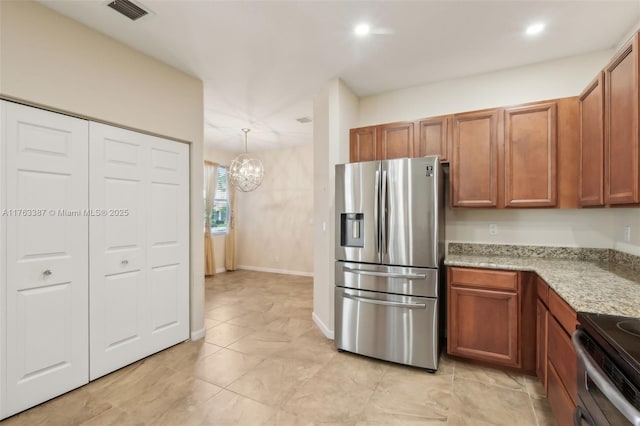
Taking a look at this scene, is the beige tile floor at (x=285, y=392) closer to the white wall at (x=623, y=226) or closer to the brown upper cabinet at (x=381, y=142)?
the white wall at (x=623, y=226)

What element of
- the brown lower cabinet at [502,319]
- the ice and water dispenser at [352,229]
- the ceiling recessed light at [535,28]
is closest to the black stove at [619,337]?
the brown lower cabinet at [502,319]

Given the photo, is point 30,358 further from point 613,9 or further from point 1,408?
point 613,9

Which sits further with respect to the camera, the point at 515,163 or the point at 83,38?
the point at 515,163

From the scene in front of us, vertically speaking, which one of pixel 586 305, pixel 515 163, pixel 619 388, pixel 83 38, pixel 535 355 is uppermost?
pixel 83 38

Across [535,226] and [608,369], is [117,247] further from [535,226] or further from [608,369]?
[535,226]


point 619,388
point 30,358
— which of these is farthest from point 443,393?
point 30,358

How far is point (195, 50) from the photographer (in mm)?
2600

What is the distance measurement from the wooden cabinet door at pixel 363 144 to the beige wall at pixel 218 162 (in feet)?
13.5

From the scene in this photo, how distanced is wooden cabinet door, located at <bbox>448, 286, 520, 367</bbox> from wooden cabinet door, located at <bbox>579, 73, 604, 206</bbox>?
94 centimetres

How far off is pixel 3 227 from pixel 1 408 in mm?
1164

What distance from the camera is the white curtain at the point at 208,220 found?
619 centimetres

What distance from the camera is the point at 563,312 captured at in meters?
1.59

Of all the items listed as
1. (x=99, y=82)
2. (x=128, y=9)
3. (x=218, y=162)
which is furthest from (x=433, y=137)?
(x=218, y=162)

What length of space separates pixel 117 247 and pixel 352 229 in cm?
208
